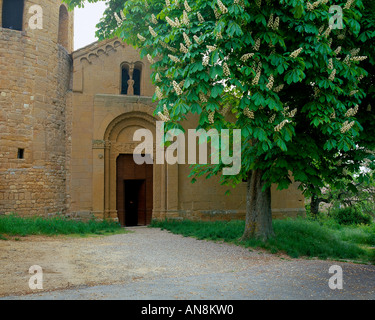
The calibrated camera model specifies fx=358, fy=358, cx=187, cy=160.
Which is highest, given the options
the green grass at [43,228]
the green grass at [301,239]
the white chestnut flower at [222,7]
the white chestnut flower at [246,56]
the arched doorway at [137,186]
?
the white chestnut flower at [222,7]

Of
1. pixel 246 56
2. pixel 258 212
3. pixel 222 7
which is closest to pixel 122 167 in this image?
pixel 258 212

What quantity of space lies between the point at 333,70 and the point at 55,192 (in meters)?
12.3

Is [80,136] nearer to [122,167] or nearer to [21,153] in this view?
[122,167]

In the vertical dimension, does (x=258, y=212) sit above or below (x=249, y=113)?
below

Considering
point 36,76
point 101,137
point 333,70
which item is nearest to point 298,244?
point 333,70

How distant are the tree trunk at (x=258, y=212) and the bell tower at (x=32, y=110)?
829 centimetres

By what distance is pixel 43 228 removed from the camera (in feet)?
39.4

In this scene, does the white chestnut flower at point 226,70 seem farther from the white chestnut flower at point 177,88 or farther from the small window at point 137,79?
the small window at point 137,79

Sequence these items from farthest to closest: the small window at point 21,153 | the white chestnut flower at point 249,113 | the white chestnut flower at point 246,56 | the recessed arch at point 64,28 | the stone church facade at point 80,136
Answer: the recessed arch at point 64,28, the small window at point 21,153, the stone church facade at point 80,136, the white chestnut flower at point 249,113, the white chestnut flower at point 246,56

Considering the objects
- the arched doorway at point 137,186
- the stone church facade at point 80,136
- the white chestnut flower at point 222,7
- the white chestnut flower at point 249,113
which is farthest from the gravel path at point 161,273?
the arched doorway at point 137,186

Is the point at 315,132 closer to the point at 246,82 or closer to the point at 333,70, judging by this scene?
the point at 333,70

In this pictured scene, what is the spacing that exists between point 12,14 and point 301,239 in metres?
14.7

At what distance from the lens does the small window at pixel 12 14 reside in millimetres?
15188

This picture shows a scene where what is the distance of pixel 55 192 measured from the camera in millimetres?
14969
